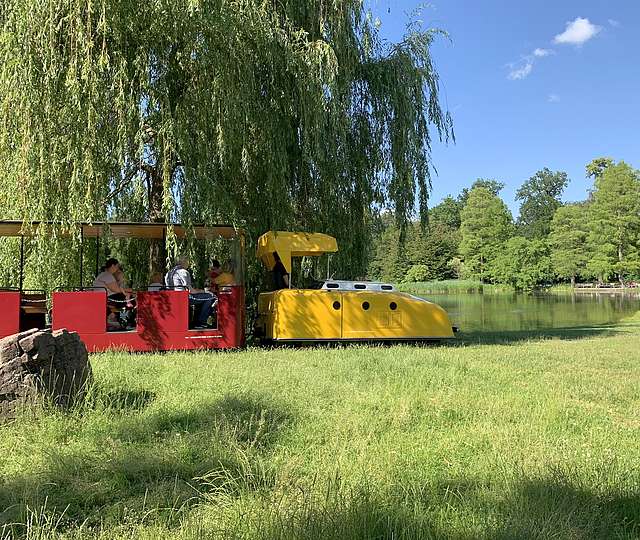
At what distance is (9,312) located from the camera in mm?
9195

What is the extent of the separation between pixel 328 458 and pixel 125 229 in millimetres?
7848

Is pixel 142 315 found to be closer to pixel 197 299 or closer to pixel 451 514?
pixel 197 299

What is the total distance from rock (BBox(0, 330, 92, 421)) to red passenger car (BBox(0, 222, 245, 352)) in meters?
4.23

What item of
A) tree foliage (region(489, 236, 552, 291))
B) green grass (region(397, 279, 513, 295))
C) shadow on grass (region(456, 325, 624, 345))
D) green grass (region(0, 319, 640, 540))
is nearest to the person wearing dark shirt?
shadow on grass (region(456, 325, 624, 345))

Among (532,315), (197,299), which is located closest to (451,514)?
(197,299)

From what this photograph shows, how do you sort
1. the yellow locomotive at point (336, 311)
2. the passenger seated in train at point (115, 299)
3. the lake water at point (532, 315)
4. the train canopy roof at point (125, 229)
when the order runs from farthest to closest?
the lake water at point (532, 315)
the yellow locomotive at point (336, 311)
the passenger seated in train at point (115, 299)
the train canopy roof at point (125, 229)

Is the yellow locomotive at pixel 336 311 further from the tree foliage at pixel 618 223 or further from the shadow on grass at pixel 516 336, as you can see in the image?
the tree foliage at pixel 618 223

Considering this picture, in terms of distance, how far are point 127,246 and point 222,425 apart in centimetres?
951

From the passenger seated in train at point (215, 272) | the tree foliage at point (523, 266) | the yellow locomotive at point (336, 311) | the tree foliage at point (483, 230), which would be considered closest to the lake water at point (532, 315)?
the yellow locomotive at point (336, 311)

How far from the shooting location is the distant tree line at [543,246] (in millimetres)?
59094

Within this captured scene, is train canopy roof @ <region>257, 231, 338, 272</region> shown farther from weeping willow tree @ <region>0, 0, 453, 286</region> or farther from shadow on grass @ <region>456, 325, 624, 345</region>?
shadow on grass @ <region>456, 325, 624, 345</region>

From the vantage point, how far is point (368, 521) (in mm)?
2691

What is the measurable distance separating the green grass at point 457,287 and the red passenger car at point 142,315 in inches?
2171

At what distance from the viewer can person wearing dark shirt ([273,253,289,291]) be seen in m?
11.0
